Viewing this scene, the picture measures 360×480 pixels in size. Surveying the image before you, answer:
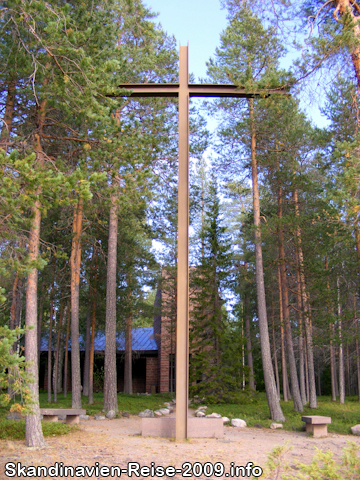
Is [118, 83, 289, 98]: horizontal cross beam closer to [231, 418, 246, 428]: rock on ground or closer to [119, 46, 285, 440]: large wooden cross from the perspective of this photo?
[119, 46, 285, 440]: large wooden cross

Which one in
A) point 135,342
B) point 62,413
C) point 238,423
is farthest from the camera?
point 135,342

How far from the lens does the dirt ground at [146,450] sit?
18.9 ft

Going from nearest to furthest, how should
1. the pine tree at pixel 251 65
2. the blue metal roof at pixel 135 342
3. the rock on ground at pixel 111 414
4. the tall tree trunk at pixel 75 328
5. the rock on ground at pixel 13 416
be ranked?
the rock on ground at pixel 13 416
the pine tree at pixel 251 65
the rock on ground at pixel 111 414
the tall tree trunk at pixel 75 328
the blue metal roof at pixel 135 342

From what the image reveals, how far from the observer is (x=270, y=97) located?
7660 millimetres

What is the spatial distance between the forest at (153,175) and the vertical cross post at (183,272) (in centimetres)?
78

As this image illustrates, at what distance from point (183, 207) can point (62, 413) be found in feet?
19.0

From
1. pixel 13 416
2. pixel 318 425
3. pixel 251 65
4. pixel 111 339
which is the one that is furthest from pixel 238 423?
pixel 251 65

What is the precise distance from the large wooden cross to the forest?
414mm

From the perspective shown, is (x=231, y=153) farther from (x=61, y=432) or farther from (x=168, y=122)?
(x=61, y=432)

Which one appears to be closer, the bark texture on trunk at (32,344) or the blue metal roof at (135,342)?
the bark texture on trunk at (32,344)

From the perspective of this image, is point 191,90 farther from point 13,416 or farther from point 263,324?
point 13,416

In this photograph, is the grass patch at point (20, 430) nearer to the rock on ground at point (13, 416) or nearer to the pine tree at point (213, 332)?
the rock on ground at point (13, 416)

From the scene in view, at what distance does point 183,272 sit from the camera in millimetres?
7281

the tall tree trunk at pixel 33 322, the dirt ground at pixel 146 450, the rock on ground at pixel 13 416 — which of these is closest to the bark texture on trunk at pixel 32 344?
the tall tree trunk at pixel 33 322
